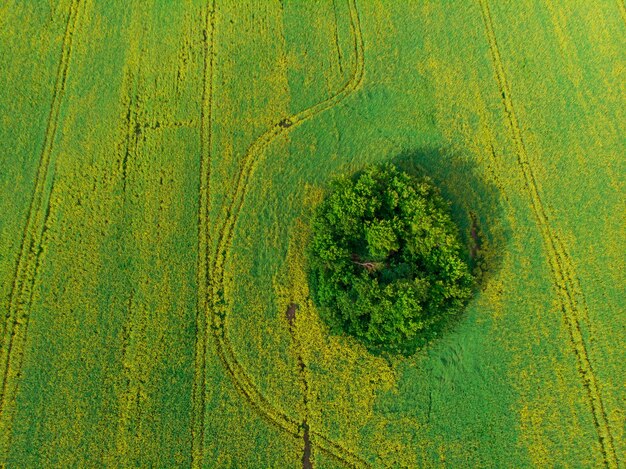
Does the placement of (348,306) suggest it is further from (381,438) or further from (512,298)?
(512,298)

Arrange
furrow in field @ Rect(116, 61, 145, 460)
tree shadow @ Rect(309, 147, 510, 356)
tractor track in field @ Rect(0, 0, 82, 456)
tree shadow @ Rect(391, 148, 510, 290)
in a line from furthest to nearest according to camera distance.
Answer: tree shadow @ Rect(391, 148, 510, 290) → tree shadow @ Rect(309, 147, 510, 356) → tractor track in field @ Rect(0, 0, 82, 456) → furrow in field @ Rect(116, 61, 145, 460)

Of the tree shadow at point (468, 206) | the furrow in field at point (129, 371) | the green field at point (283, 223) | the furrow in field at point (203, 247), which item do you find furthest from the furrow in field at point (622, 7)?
the furrow in field at point (129, 371)

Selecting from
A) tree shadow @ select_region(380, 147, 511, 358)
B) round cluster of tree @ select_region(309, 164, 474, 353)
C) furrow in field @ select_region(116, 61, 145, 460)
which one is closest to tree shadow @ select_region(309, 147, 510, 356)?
tree shadow @ select_region(380, 147, 511, 358)

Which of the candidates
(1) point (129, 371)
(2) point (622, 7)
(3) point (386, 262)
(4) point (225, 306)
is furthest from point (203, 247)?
(2) point (622, 7)

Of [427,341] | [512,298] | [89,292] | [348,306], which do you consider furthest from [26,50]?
[512,298]

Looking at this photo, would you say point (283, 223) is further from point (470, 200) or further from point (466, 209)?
point (470, 200)

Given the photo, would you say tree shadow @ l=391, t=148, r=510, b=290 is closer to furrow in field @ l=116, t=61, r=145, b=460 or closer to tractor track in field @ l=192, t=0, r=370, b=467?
tractor track in field @ l=192, t=0, r=370, b=467
